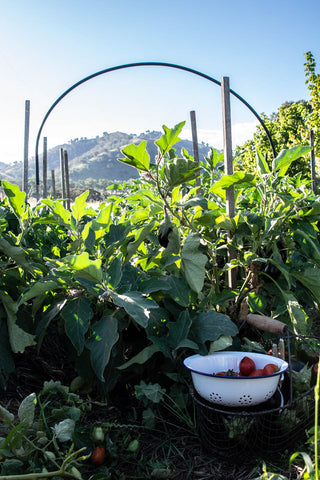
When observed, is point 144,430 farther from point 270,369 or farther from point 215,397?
point 270,369

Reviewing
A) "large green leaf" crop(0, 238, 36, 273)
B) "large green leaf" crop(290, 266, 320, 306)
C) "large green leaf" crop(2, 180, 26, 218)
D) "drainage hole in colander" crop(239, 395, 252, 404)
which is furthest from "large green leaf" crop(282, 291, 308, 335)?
"large green leaf" crop(2, 180, 26, 218)

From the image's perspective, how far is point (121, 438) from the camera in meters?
1.45

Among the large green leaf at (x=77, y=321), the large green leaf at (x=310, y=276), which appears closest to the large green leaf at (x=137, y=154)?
the large green leaf at (x=77, y=321)

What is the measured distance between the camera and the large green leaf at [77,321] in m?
1.43

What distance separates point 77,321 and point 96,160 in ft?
344

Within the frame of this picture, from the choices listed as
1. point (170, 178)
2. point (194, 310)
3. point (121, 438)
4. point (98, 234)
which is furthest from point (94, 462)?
point (170, 178)

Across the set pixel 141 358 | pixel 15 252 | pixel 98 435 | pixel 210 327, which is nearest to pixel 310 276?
pixel 210 327

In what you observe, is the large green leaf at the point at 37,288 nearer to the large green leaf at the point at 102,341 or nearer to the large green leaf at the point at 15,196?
the large green leaf at the point at 102,341

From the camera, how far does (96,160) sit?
339ft

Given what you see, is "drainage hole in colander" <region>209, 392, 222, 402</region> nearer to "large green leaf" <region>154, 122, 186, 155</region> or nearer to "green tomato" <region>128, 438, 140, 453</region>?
"green tomato" <region>128, 438, 140, 453</region>

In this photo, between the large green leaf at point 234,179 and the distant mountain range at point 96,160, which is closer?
the large green leaf at point 234,179

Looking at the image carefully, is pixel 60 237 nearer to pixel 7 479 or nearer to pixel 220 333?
pixel 220 333

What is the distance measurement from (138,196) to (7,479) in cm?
122

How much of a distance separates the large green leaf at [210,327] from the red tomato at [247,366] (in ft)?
0.39
